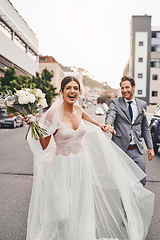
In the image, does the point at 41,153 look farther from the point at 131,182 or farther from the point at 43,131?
the point at 131,182

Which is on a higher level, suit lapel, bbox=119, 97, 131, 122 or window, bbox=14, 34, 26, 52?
window, bbox=14, 34, 26, 52

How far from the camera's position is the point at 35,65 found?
52.2 m

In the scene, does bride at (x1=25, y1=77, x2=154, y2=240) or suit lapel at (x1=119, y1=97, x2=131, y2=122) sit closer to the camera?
bride at (x1=25, y1=77, x2=154, y2=240)

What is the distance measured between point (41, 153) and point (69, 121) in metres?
0.49

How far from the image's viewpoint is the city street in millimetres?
3713

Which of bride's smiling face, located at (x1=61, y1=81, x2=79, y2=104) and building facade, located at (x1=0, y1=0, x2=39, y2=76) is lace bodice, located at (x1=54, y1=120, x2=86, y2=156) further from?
building facade, located at (x1=0, y1=0, x2=39, y2=76)

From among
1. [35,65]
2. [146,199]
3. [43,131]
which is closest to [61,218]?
[43,131]

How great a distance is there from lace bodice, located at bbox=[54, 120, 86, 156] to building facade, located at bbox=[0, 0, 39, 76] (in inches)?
1209

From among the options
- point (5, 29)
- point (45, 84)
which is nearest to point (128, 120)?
point (5, 29)

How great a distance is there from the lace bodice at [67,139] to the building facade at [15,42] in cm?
3071

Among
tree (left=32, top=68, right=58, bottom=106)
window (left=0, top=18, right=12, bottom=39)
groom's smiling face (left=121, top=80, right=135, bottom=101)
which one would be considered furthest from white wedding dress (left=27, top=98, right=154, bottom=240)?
tree (left=32, top=68, right=58, bottom=106)

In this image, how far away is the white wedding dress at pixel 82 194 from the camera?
3010mm

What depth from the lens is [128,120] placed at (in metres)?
4.03

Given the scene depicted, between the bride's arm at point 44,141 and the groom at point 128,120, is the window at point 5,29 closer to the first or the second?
the groom at point 128,120
